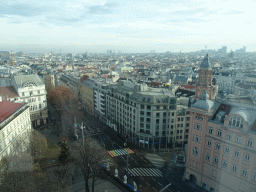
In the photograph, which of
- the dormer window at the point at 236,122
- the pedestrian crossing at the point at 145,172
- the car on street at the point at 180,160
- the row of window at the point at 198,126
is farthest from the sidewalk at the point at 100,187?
the dormer window at the point at 236,122

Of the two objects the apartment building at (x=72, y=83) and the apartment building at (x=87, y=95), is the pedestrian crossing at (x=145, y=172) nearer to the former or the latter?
the apartment building at (x=87, y=95)

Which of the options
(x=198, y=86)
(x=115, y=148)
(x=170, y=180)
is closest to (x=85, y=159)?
(x=170, y=180)

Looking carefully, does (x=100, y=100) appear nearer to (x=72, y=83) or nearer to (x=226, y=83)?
(x=72, y=83)

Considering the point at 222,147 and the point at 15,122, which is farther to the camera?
the point at 15,122

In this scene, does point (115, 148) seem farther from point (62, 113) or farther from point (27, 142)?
point (62, 113)

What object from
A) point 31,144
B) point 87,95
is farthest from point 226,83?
point 31,144

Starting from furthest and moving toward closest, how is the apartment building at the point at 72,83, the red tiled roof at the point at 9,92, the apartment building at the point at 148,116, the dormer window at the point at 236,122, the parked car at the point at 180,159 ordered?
the apartment building at the point at 72,83
the red tiled roof at the point at 9,92
the apartment building at the point at 148,116
the parked car at the point at 180,159
the dormer window at the point at 236,122
